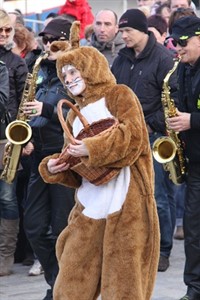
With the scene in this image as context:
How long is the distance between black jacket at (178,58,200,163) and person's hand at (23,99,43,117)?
1.08 meters

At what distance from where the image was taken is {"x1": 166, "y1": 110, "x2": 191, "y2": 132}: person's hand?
25.4 feet

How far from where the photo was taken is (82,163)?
6.68 m

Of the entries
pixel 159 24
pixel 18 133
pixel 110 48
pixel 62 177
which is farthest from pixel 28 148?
pixel 159 24

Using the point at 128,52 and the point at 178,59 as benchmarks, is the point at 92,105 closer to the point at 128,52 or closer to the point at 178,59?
the point at 178,59

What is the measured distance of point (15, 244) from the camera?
9656 mm

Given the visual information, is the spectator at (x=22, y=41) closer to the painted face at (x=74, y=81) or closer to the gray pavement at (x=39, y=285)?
the gray pavement at (x=39, y=285)

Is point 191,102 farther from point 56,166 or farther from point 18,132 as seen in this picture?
point 56,166

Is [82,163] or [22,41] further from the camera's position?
[22,41]

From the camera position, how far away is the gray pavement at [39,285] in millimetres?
8562

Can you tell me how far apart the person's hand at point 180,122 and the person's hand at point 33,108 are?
98 centimetres

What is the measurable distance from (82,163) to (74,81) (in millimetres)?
527

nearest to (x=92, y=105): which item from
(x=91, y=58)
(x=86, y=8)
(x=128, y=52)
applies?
(x=91, y=58)

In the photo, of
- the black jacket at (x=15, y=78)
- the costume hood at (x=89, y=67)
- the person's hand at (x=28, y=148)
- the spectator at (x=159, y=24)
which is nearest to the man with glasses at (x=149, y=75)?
the black jacket at (x=15, y=78)

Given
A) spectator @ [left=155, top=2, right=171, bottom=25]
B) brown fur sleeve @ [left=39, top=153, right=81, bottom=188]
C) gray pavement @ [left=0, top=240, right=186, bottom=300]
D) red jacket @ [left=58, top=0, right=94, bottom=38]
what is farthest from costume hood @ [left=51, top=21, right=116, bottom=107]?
red jacket @ [left=58, top=0, right=94, bottom=38]
